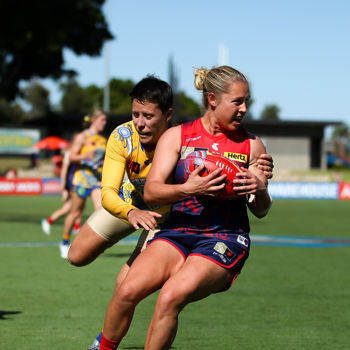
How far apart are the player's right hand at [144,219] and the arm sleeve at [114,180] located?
0.16 meters

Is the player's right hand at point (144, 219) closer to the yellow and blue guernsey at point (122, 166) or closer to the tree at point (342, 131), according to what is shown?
the yellow and blue guernsey at point (122, 166)

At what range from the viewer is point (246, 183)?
4484mm

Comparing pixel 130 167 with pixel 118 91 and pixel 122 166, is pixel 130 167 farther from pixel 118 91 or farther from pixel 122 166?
pixel 118 91

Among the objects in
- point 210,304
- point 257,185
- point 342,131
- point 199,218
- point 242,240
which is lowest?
point 342,131

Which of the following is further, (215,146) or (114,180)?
(114,180)

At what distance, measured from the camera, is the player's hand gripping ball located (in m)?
4.51

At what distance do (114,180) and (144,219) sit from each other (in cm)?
66

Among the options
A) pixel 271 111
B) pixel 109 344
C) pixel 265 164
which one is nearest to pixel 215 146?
pixel 265 164

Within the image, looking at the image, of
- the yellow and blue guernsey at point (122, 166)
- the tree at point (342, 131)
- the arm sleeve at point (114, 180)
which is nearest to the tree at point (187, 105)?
the tree at point (342, 131)

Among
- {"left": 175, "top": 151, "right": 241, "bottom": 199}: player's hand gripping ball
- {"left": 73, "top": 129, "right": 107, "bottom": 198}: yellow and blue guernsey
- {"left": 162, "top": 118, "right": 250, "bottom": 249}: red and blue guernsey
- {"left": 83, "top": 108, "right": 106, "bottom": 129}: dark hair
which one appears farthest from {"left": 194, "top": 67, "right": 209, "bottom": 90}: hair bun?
{"left": 73, "top": 129, "right": 107, "bottom": 198}: yellow and blue guernsey

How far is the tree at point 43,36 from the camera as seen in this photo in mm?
40500

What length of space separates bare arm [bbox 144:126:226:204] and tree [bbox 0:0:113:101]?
1475 inches

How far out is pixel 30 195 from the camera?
34.1 m

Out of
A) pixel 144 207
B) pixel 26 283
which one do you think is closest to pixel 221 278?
pixel 144 207
